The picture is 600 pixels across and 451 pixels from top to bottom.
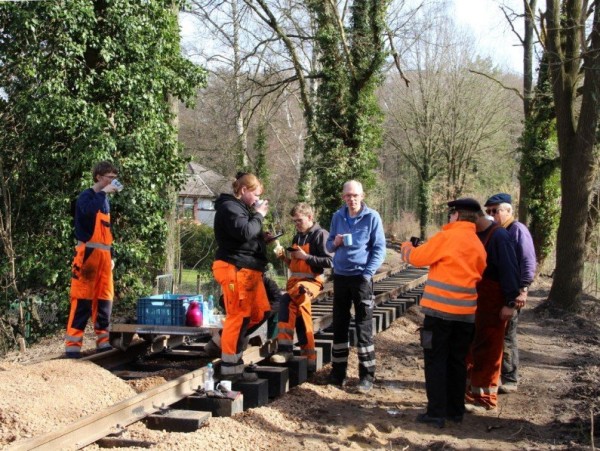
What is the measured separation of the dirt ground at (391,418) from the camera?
17.7 feet

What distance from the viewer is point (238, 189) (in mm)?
6602

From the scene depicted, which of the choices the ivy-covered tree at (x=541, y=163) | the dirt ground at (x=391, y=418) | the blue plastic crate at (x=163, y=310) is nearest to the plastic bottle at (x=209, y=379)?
the dirt ground at (x=391, y=418)

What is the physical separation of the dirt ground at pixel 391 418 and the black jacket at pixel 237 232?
141 centimetres

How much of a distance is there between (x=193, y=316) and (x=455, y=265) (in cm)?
304

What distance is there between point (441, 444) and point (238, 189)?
9.66 feet

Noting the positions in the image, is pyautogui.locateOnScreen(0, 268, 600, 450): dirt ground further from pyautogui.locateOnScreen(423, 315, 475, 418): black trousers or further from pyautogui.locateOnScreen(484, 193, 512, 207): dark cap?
pyautogui.locateOnScreen(484, 193, 512, 207): dark cap

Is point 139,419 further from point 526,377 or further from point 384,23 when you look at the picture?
point 384,23

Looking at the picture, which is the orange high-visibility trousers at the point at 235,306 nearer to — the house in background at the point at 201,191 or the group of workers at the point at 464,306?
the group of workers at the point at 464,306

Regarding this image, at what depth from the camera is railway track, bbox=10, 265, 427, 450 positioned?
480 cm

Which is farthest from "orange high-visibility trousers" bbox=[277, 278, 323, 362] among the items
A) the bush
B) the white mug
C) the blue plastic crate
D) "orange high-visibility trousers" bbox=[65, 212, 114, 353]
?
the bush

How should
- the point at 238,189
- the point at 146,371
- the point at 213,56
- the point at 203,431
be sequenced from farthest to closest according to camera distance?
the point at 213,56 < the point at 146,371 < the point at 238,189 < the point at 203,431

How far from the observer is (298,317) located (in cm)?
785

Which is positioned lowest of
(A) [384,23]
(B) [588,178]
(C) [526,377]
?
(C) [526,377]

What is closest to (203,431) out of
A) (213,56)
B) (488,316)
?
(488,316)
